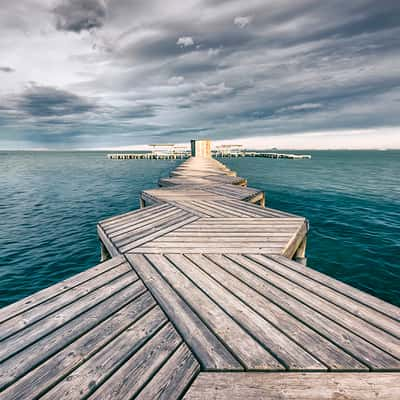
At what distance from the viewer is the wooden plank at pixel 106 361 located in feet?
5.23

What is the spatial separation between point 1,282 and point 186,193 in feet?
20.2

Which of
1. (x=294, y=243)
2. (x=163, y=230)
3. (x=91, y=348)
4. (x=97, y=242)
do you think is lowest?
(x=97, y=242)

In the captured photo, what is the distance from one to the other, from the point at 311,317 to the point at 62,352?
2367 millimetres

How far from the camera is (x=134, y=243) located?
3994mm

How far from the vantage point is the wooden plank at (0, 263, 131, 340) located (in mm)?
2162

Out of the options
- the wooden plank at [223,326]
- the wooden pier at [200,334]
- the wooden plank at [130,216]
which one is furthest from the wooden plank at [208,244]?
the wooden plank at [130,216]

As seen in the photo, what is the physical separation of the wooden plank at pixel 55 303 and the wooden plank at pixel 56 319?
0.07 m

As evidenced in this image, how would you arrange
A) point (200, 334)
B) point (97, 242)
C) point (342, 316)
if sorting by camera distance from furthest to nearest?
point (97, 242), point (342, 316), point (200, 334)

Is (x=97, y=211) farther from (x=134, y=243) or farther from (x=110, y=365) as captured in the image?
(x=110, y=365)

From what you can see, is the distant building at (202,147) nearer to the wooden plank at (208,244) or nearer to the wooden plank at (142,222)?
the wooden plank at (142,222)

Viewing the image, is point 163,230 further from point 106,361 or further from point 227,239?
point 106,361

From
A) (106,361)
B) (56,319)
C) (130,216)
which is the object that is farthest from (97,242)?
(106,361)

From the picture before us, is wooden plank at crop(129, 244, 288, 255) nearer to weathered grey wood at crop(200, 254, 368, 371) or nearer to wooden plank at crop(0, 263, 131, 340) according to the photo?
weathered grey wood at crop(200, 254, 368, 371)

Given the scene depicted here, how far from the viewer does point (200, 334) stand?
2.08m
